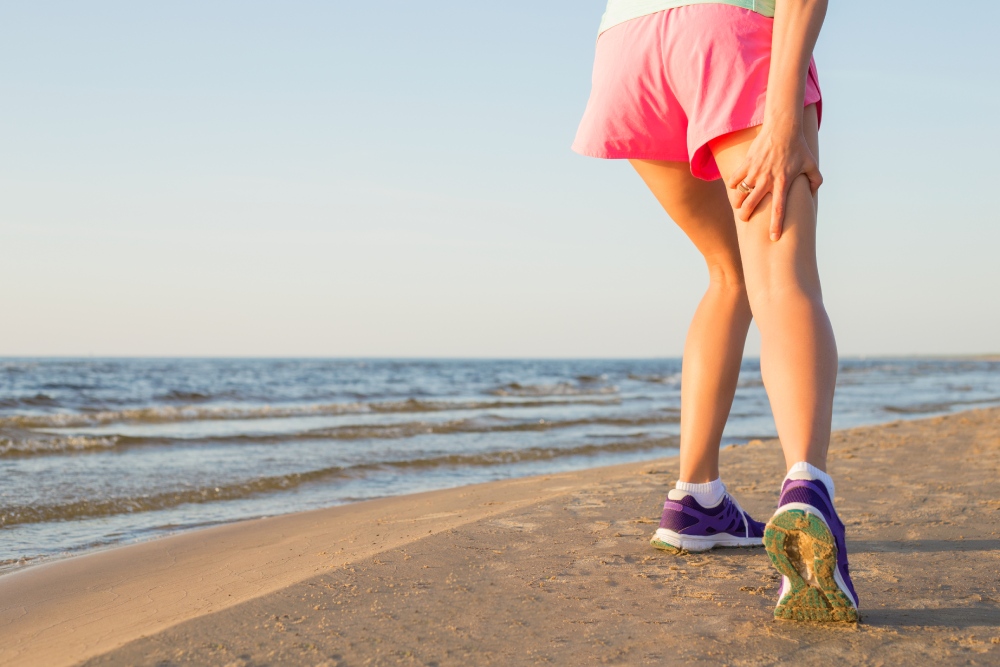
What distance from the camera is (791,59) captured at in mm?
1516

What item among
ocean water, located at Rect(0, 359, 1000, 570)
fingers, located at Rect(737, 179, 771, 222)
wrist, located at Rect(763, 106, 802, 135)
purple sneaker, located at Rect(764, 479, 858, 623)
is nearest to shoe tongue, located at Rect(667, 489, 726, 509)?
purple sneaker, located at Rect(764, 479, 858, 623)

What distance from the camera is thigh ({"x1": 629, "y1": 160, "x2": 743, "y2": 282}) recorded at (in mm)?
1989

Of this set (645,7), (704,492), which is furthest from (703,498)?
(645,7)

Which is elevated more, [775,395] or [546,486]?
[775,395]

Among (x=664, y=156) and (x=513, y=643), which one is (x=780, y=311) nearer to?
(x=664, y=156)

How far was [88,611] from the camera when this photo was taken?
206 centimetres

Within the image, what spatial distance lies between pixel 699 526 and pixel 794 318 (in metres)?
0.73

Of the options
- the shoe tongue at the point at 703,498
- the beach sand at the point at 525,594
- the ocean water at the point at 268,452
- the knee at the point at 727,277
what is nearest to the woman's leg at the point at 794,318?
the beach sand at the point at 525,594

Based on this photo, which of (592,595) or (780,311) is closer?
(780,311)

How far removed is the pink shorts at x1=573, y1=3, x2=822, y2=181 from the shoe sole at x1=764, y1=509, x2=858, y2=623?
75 centimetres

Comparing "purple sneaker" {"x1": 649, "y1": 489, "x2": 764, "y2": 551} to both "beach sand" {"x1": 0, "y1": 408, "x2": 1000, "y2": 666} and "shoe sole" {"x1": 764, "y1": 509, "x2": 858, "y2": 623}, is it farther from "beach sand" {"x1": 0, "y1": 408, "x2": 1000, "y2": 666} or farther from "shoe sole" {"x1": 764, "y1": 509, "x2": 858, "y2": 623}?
"shoe sole" {"x1": 764, "y1": 509, "x2": 858, "y2": 623}

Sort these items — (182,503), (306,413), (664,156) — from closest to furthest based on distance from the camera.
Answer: (664,156) → (182,503) → (306,413)

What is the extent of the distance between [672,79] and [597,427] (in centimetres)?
785

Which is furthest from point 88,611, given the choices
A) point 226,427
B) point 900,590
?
point 226,427
